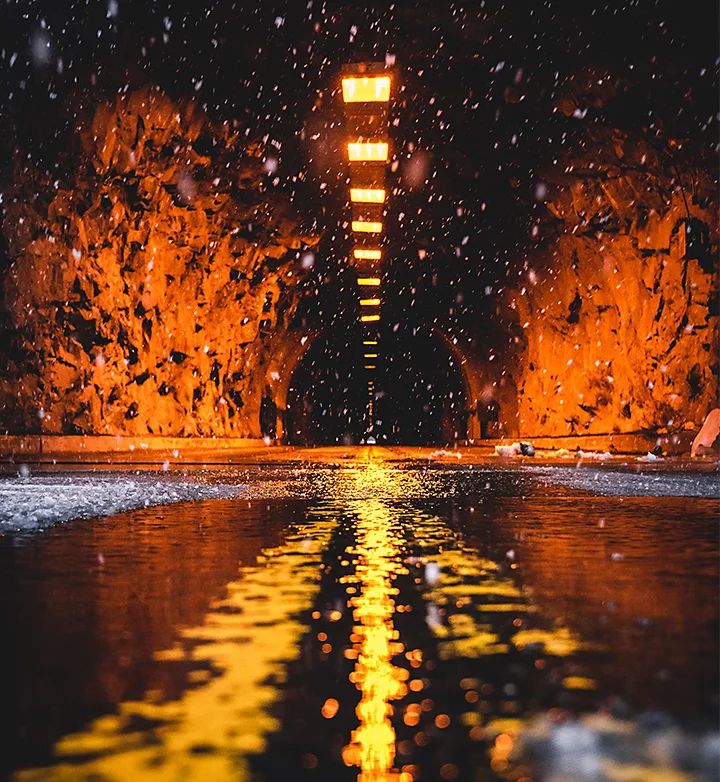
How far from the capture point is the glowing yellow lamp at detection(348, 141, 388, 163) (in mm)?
18562

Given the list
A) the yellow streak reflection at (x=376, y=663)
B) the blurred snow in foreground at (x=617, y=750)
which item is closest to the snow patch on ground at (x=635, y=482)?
the yellow streak reflection at (x=376, y=663)

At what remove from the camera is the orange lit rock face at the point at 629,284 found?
691 inches

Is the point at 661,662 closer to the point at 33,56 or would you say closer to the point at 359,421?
the point at 33,56

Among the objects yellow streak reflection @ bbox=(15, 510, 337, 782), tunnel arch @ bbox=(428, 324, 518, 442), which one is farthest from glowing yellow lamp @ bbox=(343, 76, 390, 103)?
tunnel arch @ bbox=(428, 324, 518, 442)

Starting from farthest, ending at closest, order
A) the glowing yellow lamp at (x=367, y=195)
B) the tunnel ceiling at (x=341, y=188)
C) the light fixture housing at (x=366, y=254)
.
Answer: the light fixture housing at (x=366, y=254) → the glowing yellow lamp at (x=367, y=195) → the tunnel ceiling at (x=341, y=188)

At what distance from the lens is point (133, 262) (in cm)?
2273

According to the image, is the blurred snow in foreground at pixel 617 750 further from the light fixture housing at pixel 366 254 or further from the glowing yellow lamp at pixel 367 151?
the light fixture housing at pixel 366 254

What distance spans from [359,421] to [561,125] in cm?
5452

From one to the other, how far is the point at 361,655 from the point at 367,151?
1627 cm

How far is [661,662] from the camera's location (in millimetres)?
3051

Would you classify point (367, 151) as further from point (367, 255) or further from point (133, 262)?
point (367, 255)

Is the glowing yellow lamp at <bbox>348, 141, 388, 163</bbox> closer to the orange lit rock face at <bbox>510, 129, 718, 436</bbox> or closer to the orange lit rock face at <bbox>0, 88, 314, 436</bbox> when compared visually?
the orange lit rock face at <bbox>0, 88, 314, 436</bbox>

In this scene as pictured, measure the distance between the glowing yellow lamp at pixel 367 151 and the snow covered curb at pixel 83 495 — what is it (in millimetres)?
6967

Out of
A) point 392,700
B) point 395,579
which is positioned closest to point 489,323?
point 395,579
